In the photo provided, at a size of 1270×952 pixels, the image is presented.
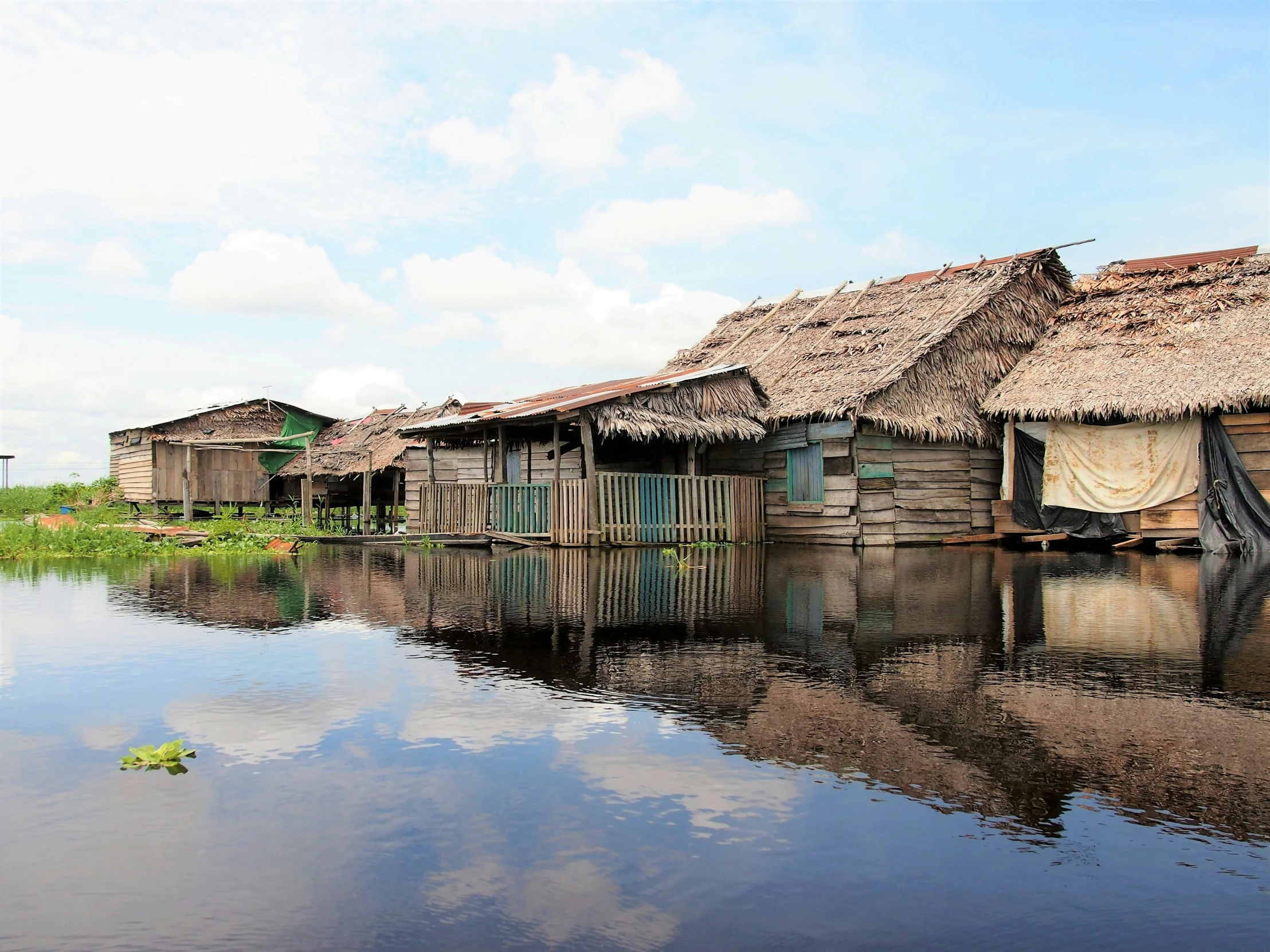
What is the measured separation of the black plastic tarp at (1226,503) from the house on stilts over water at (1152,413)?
2 centimetres

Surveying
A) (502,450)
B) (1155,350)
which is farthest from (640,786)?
(1155,350)

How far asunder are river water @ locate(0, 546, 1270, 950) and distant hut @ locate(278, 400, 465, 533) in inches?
870

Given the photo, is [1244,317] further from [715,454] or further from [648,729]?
[648,729]

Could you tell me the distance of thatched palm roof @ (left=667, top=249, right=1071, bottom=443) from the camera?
19.2m

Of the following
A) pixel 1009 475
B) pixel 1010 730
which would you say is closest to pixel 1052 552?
pixel 1009 475

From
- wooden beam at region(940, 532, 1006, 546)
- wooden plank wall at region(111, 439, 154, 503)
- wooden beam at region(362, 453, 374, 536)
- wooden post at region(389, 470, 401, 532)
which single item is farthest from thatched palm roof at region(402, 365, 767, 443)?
wooden plank wall at region(111, 439, 154, 503)

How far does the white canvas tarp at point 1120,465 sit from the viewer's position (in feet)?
58.6

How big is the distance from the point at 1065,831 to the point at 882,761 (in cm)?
81

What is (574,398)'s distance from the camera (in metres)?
18.2

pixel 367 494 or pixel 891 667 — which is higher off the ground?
pixel 367 494

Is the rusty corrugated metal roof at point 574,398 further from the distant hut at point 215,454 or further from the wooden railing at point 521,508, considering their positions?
the distant hut at point 215,454

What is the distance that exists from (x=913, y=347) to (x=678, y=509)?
5678 millimetres

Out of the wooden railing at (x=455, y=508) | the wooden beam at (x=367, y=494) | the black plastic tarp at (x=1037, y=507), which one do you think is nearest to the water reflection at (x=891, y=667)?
the black plastic tarp at (x=1037, y=507)

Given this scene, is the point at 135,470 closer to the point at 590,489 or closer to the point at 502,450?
the point at 502,450
